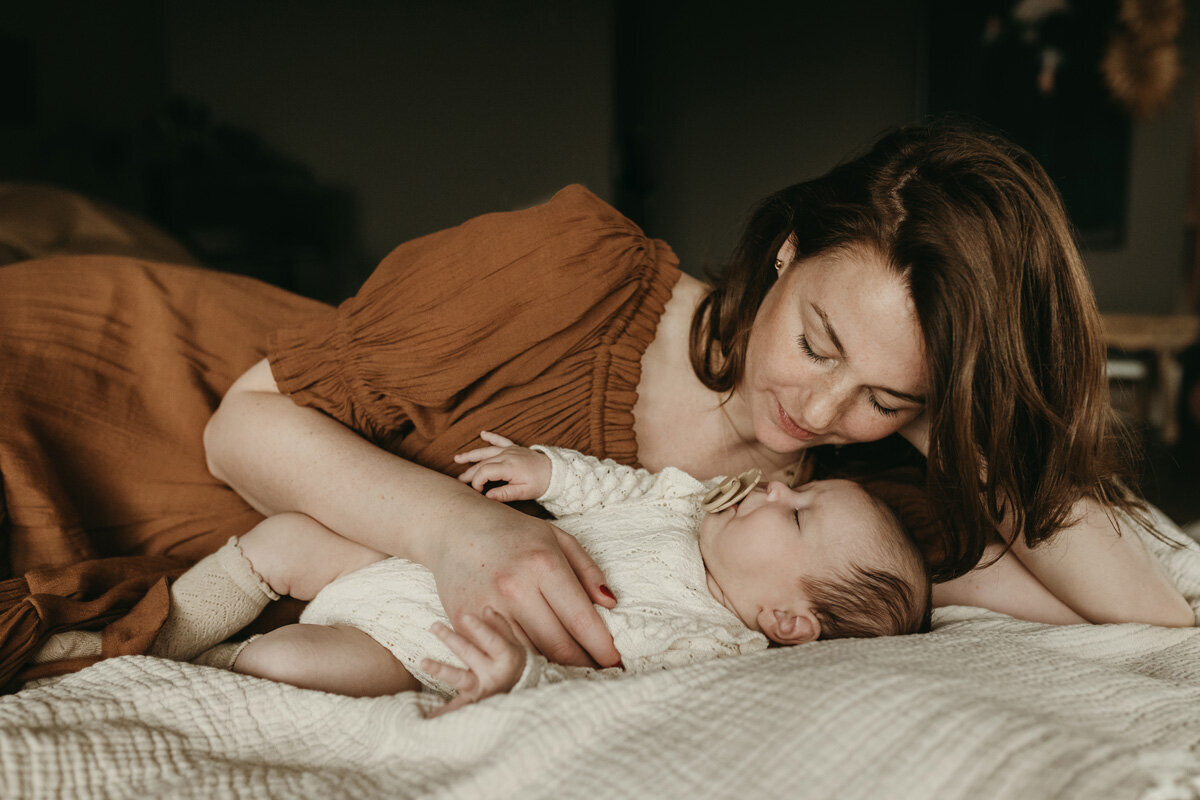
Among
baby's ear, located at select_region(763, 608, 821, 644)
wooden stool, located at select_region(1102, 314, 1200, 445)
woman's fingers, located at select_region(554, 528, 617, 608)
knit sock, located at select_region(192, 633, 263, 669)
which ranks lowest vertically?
wooden stool, located at select_region(1102, 314, 1200, 445)

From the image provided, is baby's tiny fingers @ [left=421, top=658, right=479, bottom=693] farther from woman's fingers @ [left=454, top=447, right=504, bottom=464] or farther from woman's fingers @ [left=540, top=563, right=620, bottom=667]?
woman's fingers @ [left=454, top=447, right=504, bottom=464]

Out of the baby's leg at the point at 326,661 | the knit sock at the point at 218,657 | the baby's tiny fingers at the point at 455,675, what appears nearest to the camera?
the baby's tiny fingers at the point at 455,675

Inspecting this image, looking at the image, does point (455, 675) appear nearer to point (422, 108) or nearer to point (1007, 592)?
point (1007, 592)

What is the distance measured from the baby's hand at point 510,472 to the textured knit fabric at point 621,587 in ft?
0.06

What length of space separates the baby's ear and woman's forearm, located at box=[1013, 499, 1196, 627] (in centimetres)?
35

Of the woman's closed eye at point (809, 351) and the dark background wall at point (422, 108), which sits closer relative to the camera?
the woman's closed eye at point (809, 351)

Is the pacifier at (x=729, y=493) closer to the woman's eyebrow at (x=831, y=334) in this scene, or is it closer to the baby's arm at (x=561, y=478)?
the baby's arm at (x=561, y=478)

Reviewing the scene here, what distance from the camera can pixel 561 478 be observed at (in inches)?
37.7

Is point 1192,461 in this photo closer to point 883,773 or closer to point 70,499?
point 883,773

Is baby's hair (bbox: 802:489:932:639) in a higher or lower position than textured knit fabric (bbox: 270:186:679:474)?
lower

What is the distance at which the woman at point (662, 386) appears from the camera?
2.84 feet

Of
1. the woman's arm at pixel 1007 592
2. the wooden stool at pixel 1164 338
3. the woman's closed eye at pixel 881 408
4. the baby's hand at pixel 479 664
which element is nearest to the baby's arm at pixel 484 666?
the baby's hand at pixel 479 664

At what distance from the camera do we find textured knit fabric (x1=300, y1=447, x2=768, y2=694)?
0.79 metres

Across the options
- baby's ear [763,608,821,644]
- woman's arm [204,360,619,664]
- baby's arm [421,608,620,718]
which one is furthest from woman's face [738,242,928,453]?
baby's arm [421,608,620,718]
